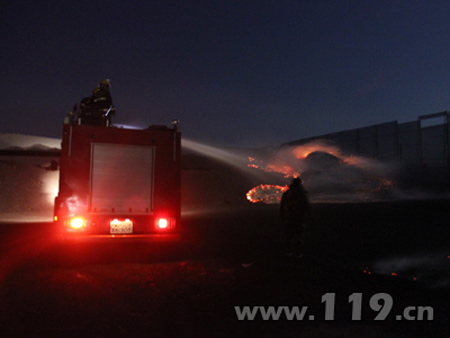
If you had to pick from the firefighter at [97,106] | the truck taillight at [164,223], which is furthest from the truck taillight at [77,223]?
the firefighter at [97,106]

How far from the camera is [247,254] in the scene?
32.6ft

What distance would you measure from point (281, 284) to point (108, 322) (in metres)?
3.05

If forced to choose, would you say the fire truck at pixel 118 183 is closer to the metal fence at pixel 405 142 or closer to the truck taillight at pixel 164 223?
the truck taillight at pixel 164 223

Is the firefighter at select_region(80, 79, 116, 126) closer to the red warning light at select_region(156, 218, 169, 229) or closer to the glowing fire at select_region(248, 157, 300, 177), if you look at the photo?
the red warning light at select_region(156, 218, 169, 229)

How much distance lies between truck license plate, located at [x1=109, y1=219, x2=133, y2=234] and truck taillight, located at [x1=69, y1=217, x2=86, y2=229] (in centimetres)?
53

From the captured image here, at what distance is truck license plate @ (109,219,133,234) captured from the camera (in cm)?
848

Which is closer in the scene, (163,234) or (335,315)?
(335,315)

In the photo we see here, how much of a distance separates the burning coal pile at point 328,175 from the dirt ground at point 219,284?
14722 millimetres

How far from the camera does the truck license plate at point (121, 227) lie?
8.48 m

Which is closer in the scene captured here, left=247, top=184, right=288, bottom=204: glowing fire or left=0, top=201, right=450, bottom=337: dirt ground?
left=0, top=201, right=450, bottom=337: dirt ground

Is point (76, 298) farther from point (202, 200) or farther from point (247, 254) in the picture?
point (202, 200)

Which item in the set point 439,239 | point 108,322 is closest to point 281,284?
point 108,322

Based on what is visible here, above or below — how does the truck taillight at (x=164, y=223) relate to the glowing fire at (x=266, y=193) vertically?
below

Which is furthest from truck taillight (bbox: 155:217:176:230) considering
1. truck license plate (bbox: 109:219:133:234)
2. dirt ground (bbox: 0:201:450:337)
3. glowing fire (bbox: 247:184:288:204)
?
glowing fire (bbox: 247:184:288:204)
